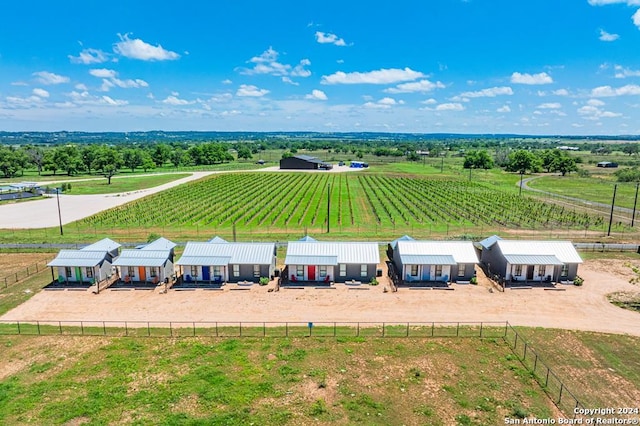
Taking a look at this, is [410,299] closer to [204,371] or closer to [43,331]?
[204,371]

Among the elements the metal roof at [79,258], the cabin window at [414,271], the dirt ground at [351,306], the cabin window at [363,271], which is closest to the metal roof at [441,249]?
the cabin window at [414,271]

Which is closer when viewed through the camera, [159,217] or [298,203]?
[159,217]

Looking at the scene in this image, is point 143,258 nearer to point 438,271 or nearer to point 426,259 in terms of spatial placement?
point 426,259

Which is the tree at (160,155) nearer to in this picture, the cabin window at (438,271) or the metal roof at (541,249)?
the cabin window at (438,271)

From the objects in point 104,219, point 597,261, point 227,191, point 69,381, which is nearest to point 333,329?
point 69,381

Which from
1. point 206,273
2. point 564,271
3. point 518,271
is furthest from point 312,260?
point 564,271

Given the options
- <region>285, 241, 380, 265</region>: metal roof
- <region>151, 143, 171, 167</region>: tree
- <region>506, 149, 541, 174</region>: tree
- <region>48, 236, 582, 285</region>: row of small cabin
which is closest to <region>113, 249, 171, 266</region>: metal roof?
<region>48, 236, 582, 285</region>: row of small cabin
